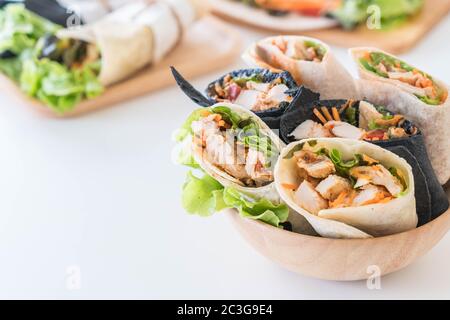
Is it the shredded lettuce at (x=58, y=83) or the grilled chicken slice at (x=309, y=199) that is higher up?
the grilled chicken slice at (x=309, y=199)

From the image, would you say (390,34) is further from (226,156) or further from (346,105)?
(226,156)

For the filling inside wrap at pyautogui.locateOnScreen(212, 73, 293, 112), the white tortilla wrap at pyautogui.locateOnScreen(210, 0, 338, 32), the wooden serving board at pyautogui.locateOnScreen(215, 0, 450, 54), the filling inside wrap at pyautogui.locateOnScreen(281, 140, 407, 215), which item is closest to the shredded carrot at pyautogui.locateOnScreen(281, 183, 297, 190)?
the filling inside wrap at pyautogui.locateOnScreen(281, 140, 407, 215)

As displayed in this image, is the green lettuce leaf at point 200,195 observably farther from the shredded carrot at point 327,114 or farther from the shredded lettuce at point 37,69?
Answer: the shredded lettuce at point 37,69

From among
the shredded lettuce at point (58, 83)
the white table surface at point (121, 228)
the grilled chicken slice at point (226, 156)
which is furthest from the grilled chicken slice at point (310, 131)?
the shredded lettuce at point (58, 83)

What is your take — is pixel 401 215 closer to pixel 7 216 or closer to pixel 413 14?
pixel 7 216

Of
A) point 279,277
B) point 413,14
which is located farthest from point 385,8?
point 279,277
